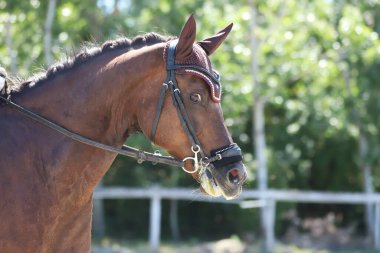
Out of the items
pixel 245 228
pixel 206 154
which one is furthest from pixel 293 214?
pixel 206 154

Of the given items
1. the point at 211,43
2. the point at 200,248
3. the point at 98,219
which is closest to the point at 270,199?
A: the point at 200,248

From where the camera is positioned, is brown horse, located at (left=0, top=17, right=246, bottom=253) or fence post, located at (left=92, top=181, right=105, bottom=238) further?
fence post, located at (left=92, top=181, right=105, bottom=238)

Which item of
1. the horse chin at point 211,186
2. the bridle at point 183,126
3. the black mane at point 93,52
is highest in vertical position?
the black mane at point 93,52

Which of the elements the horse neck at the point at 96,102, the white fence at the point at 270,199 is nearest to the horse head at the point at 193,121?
the horse neck at the point at 96,102

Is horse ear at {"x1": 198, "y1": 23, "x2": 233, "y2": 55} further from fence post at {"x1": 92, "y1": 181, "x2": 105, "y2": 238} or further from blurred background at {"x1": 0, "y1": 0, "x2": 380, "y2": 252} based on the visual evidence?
fence post at {"x1": 92, "y1": 181, "x2": 105, "y2": 238}

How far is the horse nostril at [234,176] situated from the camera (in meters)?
3.77

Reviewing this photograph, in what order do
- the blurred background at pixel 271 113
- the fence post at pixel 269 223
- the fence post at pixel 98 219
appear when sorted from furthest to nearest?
the fence post at pixel 98 219, the blurred background at pixel 271 113, the fence post at pixel 269 223

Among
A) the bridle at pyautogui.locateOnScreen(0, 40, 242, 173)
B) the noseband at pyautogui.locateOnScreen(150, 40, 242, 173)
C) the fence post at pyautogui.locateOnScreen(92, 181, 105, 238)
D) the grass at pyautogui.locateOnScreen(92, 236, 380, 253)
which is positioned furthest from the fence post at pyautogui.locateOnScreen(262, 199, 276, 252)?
the noseband at pyautogui.locateOnScreen(150, 40, 242, 173)

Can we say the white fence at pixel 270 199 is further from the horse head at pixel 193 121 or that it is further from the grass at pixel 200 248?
the horse head at pixel 193 121

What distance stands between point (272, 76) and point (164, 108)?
30.1ft

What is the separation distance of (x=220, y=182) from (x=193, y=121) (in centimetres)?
37

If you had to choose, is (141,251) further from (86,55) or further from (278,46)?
(86,55)

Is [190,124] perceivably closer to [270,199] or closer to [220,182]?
[220,182]

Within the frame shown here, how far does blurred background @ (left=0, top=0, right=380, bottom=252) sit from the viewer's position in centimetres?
1256
